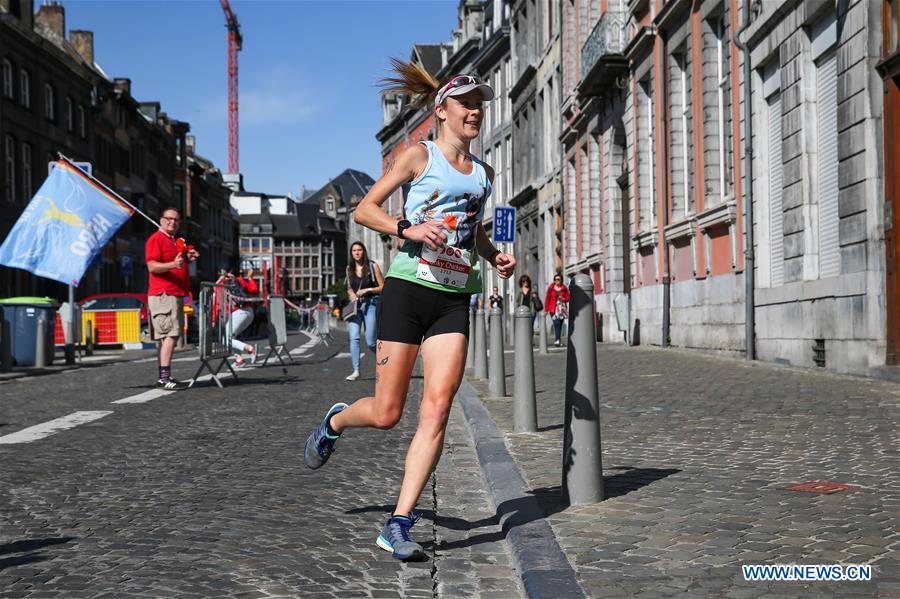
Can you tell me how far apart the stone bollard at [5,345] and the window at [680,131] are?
11.8m

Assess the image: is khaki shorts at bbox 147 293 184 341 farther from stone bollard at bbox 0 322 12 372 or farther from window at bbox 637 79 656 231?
window at bbox 637 79 656 231

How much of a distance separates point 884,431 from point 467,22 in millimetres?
59767

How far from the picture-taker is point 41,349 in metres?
20.8

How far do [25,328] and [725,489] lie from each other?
17242 mm

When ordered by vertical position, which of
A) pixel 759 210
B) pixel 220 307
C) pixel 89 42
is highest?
pixel 89 42

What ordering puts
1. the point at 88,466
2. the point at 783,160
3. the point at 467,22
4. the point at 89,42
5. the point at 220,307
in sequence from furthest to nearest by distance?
the point at 467,22 → the point at 89,42 → the point at 783,160 → the point at 220,307 → the point at 88,466

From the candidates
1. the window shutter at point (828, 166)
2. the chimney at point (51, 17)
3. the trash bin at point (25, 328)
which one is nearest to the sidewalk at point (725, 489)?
the window shutter at point (828, 166)

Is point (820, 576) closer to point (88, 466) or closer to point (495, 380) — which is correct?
point (88, 466)

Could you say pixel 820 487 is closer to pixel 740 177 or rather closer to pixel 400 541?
pixel 400 541

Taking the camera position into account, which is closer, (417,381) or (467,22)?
(417,381)

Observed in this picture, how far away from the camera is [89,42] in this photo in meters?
59.6

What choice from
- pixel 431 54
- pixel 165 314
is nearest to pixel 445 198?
pixel 165 314

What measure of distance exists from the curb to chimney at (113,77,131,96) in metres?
53.4

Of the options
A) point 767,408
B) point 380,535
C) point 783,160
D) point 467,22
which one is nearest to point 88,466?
point 380,535
